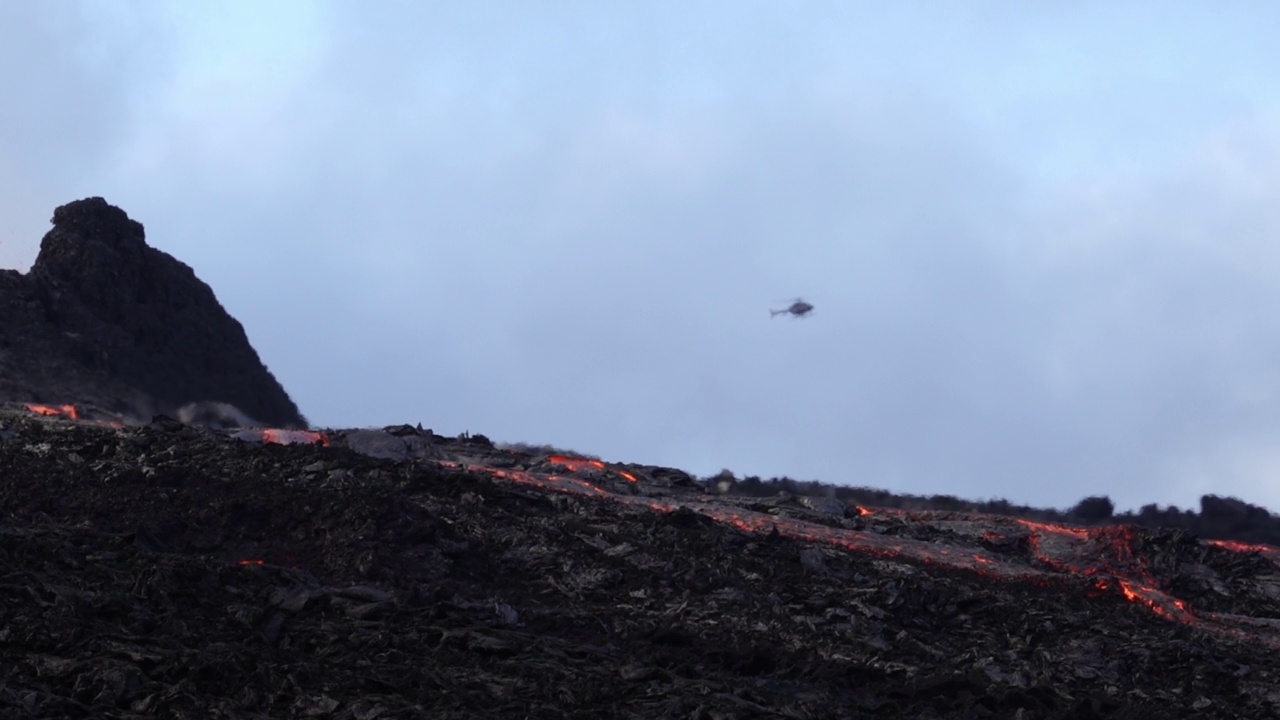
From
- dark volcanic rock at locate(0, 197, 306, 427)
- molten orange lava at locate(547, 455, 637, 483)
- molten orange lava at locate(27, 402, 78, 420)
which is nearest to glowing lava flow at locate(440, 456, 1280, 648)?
molten orange lava at locate(547, 455, 637, 483)

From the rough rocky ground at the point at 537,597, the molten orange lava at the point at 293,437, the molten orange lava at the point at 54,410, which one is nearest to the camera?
the rough rocky ground at the point at 537,597

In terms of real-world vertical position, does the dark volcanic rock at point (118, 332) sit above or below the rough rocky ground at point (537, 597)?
above

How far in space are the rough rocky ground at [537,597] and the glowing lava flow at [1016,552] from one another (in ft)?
0.43

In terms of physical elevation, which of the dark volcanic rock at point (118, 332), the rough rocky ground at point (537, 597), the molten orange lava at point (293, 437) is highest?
the dark volcanic rock at point (118, 332)

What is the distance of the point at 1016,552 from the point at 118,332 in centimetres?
3380

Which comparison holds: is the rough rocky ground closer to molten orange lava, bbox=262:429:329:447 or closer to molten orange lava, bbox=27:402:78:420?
molten orange lava, bbox=262:429:329:447

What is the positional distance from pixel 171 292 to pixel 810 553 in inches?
1388

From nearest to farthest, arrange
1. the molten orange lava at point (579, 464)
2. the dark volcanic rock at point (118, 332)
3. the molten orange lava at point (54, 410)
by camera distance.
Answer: the molten orange lava at point (54, 410) → the molten orange lava at point (579, 464) → the dark volcanic rock at point (118, 332)

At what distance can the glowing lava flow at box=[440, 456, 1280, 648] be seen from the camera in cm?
4378

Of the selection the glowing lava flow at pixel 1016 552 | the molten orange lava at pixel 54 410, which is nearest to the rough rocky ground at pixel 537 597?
the glowing lava flow at pixel 1016 552

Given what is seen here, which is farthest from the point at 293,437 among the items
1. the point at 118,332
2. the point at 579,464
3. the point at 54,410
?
the point at 118,332

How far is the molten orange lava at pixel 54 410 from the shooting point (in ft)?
168

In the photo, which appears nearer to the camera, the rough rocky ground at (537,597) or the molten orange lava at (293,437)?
the rough rocky ground at (537,597)

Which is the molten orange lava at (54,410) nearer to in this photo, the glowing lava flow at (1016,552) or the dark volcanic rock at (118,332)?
the dark volcanic rock at (118,332)
